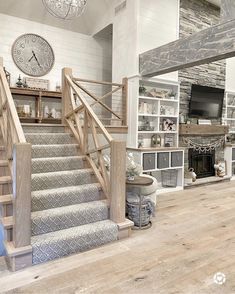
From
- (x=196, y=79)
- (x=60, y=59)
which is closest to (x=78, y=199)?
(x=60, y=59)

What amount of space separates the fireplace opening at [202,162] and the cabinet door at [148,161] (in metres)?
1.48

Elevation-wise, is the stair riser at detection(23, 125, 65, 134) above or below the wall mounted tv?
below

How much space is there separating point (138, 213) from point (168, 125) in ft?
9.19

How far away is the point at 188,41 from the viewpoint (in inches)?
166

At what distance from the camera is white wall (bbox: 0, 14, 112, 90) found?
543cm

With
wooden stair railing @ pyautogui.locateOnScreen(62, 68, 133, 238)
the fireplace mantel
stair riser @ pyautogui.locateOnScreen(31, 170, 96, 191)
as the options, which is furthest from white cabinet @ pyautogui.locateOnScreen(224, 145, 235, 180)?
stair riser @ pyautogui.locateOnScreen(31, 170, 96, 191)

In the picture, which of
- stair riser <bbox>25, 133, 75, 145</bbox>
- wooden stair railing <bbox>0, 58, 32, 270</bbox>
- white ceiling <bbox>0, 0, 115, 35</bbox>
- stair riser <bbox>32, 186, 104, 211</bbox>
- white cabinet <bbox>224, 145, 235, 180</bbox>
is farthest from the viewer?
white cabinet <bbox>224, 145, 235, 180</bbox>

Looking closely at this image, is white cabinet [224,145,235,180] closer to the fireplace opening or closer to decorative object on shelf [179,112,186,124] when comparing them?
the fireplace opening

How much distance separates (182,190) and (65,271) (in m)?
3.75

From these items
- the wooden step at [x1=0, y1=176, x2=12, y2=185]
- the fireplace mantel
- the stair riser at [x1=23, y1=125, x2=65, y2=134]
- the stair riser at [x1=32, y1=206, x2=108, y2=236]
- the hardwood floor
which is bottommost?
the hardwood floor

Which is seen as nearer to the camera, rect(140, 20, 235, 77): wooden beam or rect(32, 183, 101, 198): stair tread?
rect(32, 183, 101, 198): stair tread

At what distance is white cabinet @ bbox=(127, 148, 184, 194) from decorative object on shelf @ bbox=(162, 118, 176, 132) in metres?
0.49

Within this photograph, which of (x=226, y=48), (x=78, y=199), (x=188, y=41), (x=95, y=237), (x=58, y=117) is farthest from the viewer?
(x=58, y=117)

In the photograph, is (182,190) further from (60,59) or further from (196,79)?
(60,59)
